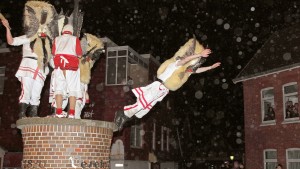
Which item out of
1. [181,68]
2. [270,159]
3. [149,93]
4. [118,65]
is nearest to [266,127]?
[270,159]

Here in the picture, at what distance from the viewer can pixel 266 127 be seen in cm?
1961

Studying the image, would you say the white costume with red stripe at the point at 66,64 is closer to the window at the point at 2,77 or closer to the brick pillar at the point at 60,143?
the brick pillar at the point at 60,143

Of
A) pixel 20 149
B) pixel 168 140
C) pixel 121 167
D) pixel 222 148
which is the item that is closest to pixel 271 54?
pixel 121 167

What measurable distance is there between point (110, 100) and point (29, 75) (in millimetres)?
15811

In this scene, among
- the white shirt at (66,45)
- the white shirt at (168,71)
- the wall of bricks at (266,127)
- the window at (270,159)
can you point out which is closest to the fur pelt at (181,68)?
the white shirt at (168,71)

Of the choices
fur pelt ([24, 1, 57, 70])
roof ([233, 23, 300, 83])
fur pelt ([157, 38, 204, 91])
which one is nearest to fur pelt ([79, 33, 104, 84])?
fur pelt ([24, 1, 57, 70])

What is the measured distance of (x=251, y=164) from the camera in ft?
66.3

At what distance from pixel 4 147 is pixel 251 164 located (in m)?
14.8

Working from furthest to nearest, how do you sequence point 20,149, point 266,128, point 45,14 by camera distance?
1. point 20,149
2. point 266,128
3. point 45,14

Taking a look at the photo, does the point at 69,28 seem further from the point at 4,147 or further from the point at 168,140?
the point at 168,140

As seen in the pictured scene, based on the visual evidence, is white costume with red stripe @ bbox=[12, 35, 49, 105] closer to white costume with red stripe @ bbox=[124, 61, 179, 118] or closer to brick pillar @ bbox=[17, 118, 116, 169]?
brick pillar @ bbox=[17, 118, 116, 169]

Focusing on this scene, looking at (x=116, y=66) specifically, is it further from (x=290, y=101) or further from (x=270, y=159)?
(x=270, y=159)

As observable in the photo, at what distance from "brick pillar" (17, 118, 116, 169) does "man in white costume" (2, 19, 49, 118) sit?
785mm

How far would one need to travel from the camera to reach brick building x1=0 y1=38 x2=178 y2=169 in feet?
74.5
